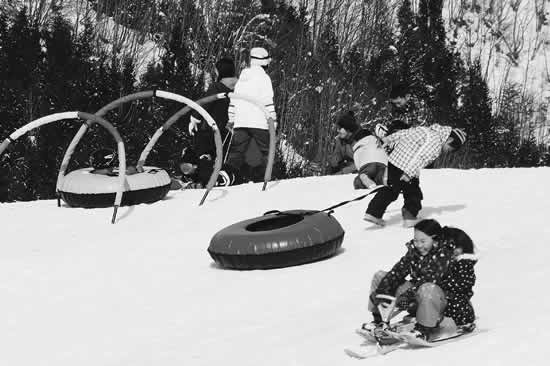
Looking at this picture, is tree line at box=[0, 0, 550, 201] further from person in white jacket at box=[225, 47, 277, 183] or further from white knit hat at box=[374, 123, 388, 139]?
white knit hat at box=[374, 123, 388, 139]

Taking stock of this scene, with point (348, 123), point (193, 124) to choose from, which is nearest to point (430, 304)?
point (348, 123)

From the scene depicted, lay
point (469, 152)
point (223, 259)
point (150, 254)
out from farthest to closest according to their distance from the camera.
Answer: point (469, 152) → point (150, 254) → point (223, 259)

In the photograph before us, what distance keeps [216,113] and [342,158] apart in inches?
72.3

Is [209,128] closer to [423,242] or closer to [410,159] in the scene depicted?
[410,159]

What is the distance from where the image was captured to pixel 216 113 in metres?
12.1

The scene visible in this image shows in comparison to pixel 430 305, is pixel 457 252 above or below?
above

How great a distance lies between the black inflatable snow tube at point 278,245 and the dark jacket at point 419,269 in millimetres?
2281

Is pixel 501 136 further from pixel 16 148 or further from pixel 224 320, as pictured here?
pixel 224 320

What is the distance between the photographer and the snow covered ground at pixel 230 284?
5.73 m

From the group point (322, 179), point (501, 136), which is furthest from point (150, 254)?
point (501, 136)

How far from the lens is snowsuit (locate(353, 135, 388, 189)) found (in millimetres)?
11031

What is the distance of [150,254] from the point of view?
873 cm

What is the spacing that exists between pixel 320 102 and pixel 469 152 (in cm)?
455

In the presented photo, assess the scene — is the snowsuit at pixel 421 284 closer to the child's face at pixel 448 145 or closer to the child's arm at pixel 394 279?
the child's arm at pixel 394 279
